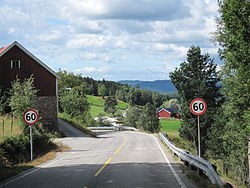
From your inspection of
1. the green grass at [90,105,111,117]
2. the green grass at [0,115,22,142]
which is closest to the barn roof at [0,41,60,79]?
the green grass at [0,115,22,142]

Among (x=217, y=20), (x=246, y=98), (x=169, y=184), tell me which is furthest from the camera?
(x=217, y=20)

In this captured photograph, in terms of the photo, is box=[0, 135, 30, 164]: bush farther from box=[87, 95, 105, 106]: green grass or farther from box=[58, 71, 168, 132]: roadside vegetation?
box=[87, 95, 105, 106]: green grass

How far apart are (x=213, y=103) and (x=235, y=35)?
77.1ft

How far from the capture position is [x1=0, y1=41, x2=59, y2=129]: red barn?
34.9m

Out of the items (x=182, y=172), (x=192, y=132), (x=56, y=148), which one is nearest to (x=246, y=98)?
(x=182, y=172)

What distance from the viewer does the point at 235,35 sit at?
1684 cm

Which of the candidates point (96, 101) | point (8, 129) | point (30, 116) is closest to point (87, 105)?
point (8, 129)

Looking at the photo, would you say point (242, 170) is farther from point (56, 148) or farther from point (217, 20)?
point (56, 148)

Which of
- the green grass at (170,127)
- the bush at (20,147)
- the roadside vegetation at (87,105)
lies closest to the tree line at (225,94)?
the bush at (20,147)

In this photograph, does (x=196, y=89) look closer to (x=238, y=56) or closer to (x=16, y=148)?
(x=238, y=56)

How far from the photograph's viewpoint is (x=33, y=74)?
3622 centimetres

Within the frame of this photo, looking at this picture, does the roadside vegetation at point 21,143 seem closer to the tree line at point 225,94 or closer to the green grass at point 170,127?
the tree line at point 225,94

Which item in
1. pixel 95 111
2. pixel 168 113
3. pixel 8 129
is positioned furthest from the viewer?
pixel 168 113

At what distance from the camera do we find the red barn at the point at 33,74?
114 ft
